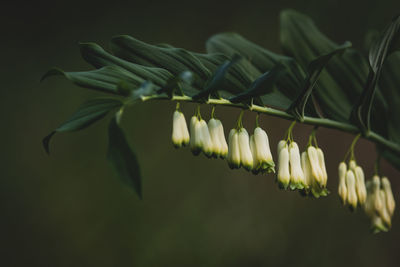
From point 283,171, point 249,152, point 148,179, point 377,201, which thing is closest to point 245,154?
point 249,152

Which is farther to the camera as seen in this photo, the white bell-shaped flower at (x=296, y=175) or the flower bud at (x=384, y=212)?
the flower bud at (x=384, y=212)

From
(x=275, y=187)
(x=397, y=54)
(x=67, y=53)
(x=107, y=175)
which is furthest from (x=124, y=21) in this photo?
(x=397, y=54)

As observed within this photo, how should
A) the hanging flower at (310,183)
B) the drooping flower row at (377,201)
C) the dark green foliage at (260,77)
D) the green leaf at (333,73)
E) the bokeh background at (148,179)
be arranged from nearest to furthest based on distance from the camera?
the dark green foliage at (260,77), the hanging flower at (310,183), the drooping flower row at (377,201), the green leaf at (333,73), the bokeh background at (148,179)

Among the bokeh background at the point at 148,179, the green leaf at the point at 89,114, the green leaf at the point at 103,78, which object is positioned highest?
the green leaf at the point at 103,78

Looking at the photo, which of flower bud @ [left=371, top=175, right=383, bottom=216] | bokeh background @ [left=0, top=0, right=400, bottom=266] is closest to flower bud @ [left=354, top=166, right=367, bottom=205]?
flower bud @ [left=371, top=175, right=383, bottom=216]

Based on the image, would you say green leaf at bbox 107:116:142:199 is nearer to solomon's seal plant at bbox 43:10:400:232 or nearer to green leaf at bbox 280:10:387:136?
solomon's seal plant at bbox 43:10:400:232

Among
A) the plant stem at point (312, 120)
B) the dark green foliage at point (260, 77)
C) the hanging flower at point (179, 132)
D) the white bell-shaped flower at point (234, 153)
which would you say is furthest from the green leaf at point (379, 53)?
the hanging flower at point (179, 132)

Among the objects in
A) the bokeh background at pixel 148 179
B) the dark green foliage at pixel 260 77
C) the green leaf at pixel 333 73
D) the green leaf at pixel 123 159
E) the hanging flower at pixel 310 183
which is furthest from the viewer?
the bokeh background at pixel 148 179

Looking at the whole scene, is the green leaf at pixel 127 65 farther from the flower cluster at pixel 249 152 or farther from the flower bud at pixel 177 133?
the flower cluster at pixel 249 152
